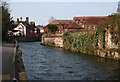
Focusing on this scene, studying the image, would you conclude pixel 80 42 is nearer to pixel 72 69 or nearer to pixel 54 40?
pixel 72 69

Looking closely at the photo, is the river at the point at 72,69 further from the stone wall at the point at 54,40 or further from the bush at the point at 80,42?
the stone wall at the point at 54,40

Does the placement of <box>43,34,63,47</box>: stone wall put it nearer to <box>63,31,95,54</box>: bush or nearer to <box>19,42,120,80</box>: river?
<box>63,31,95,54</box>: bush

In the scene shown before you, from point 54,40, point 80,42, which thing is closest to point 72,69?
point 80,42

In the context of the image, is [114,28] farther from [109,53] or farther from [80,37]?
[80,37]

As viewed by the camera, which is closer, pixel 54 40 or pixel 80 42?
pixel 80 42

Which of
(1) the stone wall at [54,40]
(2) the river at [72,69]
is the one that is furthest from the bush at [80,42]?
(2) the river at [72,69]

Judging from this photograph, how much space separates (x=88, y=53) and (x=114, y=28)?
691cm

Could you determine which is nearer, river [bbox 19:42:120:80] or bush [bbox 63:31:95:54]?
river [bbox 19:42:120:80]

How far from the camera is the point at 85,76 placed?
1347 centimetres

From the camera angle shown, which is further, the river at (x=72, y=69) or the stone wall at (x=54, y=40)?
the stone wall at (x=54, y=40)

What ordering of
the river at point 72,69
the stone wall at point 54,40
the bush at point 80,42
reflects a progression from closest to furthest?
the river at point 72,69, the bush at point 80,42, the stone wall at point 54,40

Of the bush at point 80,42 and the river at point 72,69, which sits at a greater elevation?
the bush at point 80,42

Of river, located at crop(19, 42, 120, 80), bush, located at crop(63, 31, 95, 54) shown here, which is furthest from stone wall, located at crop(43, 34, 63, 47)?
river, located at crop(19, 42, 120, 80)

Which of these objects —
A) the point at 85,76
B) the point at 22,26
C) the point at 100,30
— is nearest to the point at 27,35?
the point at 22,26
